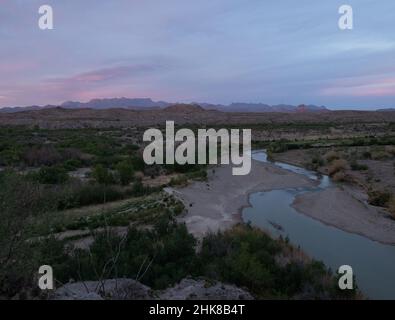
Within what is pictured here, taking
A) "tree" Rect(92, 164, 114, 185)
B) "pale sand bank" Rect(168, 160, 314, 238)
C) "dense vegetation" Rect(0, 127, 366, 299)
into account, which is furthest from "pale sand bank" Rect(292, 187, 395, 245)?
"tree" Rect(92, 164, 114, 185)

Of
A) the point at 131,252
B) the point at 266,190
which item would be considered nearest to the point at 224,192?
the point at 266,190

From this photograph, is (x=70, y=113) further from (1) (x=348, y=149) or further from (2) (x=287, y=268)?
(2) (x=287, y=268)

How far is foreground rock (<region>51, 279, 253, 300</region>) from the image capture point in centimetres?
811

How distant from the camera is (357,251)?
14578 millimetres

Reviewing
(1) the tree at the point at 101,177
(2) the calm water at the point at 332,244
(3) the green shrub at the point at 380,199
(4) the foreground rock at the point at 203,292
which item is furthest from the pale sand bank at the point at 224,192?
(4) the foreground rock at the point at 203,292

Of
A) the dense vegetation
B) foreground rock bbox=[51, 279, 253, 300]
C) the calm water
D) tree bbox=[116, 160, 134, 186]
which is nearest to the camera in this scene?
foreground rock bbox=[51, 279, 253, 300]

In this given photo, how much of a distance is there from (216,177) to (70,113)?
11763 centimetres

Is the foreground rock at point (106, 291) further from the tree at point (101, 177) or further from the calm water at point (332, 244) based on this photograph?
the tree at point (101, 177)

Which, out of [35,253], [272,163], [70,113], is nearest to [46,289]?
[35,253]

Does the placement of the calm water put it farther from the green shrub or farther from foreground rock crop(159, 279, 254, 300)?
foreground rock crop(159, 279, 254, 300)

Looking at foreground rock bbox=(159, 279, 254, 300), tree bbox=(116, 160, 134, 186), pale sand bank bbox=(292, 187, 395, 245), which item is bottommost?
pale sand bank bbox=(292, 187, 395, 245)

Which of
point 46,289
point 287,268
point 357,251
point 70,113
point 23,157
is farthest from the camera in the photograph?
point 70,113

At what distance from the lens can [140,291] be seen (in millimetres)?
8469

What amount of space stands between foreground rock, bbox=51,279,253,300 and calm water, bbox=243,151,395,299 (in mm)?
4764
